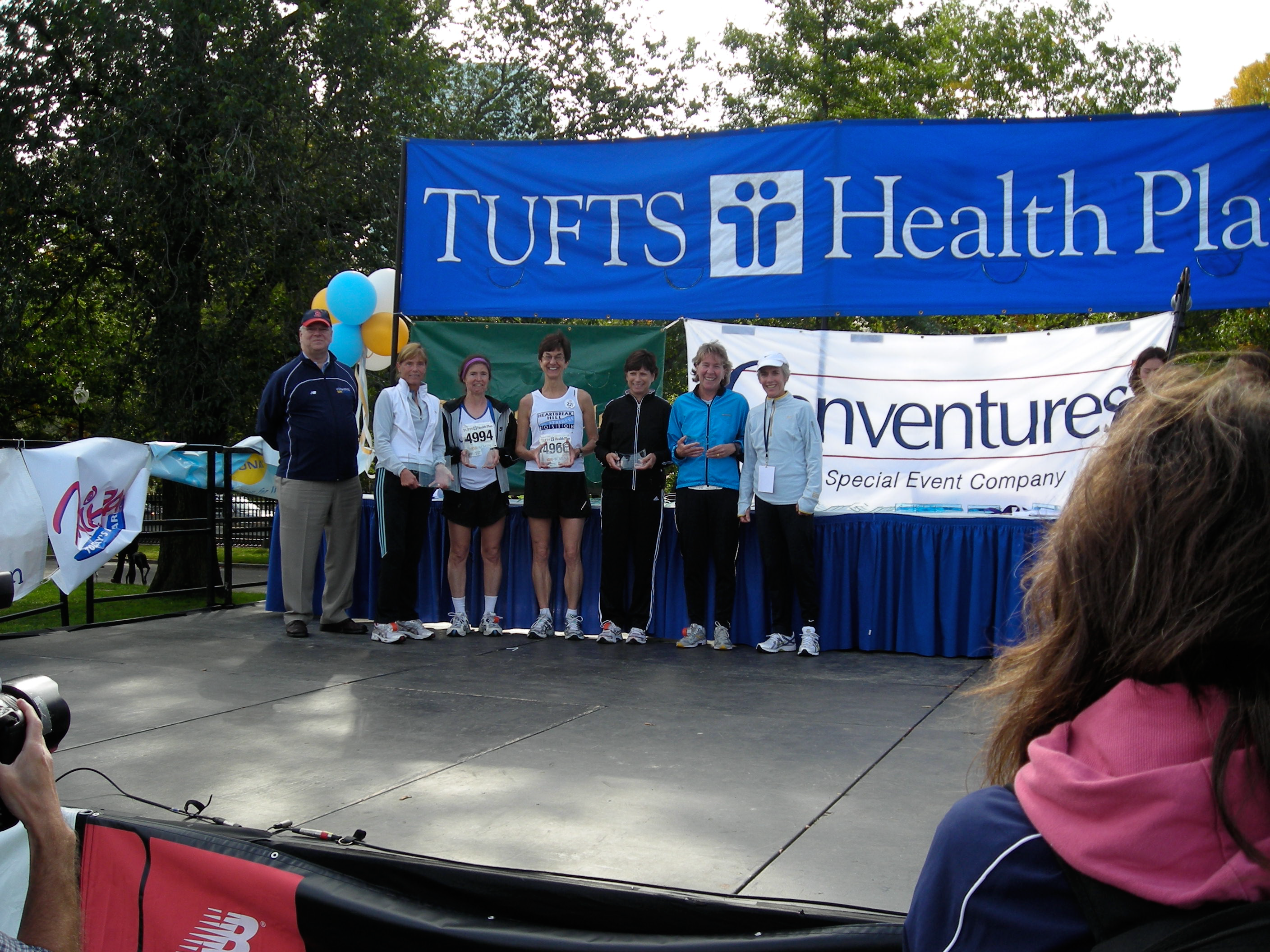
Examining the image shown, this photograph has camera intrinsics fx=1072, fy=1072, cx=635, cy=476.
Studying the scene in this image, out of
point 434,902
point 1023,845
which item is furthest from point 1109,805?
point 434,902

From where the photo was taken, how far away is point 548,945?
2477 mm

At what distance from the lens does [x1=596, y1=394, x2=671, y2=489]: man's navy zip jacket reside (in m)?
6.76

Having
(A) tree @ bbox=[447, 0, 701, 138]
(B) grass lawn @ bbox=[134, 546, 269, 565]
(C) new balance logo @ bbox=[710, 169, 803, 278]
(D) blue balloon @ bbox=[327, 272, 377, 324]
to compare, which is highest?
(A) tree @ bbox=[447, 0, 701, 138]

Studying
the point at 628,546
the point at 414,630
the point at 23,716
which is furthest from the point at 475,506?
the point at 23,716

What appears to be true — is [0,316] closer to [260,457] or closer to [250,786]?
[260,457]

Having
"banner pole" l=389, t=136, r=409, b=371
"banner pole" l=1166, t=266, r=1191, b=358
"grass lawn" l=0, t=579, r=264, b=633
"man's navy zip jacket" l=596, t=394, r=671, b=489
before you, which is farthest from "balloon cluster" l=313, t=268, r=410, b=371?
"banner pole" l=1166, t=266, r=1191, b=358

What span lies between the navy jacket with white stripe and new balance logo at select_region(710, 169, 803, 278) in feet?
20.9

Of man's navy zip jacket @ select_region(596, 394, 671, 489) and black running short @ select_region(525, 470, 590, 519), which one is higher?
man's navy zip jacket @ select_region(596, 394, 671, 489)

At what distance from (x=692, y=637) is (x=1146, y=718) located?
5841 millimetres

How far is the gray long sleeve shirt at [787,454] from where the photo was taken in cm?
645

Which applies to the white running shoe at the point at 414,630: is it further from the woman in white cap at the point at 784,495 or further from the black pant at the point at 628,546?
the woman in white cap at the point at 784,495

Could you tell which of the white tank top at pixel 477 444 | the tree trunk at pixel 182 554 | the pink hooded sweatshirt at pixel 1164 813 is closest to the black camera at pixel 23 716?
the pink hooded sweatshirt at pixel 1164 813

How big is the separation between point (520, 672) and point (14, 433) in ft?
58.4

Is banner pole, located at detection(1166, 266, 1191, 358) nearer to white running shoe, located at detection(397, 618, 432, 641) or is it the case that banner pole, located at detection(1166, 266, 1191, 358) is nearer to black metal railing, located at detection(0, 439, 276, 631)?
white running shoe, located at detection(397, 618, 432, 641)
